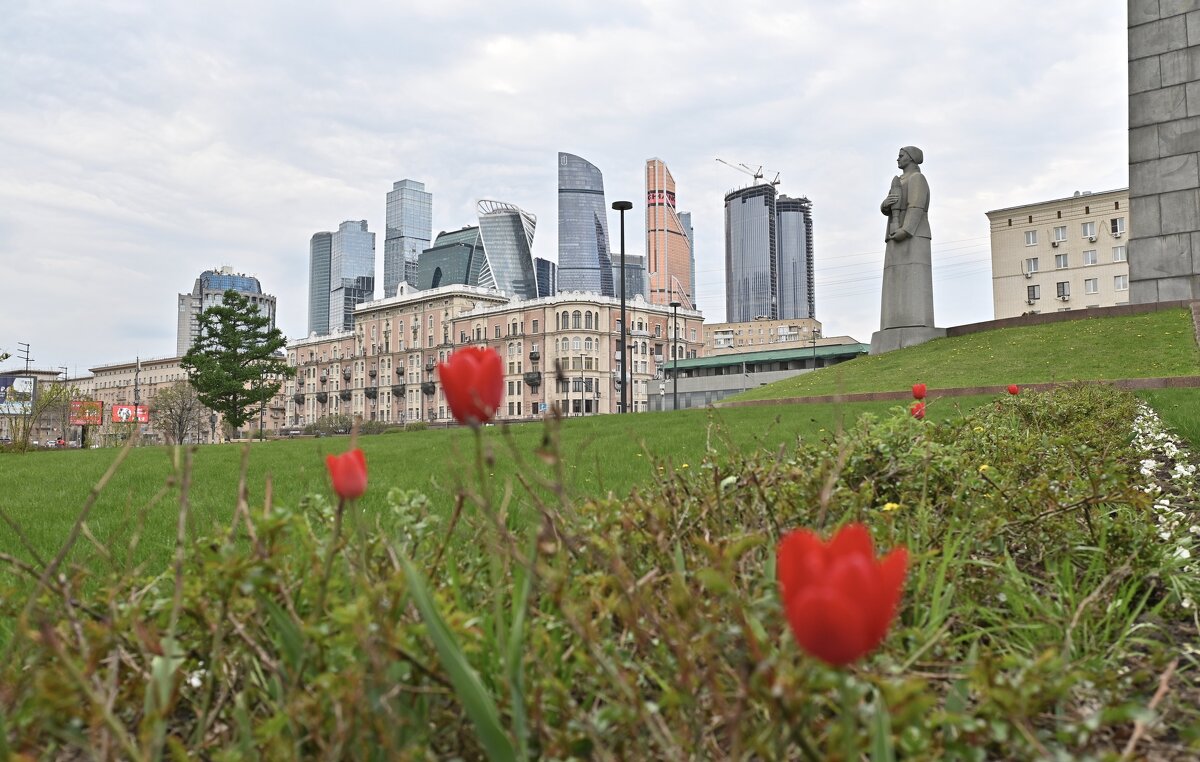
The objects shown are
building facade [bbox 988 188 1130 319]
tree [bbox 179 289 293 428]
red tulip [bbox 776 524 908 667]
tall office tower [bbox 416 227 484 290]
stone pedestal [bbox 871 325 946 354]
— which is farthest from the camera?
tall office tower [bbox 416 227 484 290]

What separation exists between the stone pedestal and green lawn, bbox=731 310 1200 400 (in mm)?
1173

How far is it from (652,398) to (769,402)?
5938 cm

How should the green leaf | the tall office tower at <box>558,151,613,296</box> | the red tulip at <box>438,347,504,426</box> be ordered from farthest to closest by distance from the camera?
the tall office tower at <box>558,151,613,296</box> → the red tulip at <box>438,347,504,426</box> → the green leaf

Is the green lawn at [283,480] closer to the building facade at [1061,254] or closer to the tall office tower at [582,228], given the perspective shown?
the building facade at [1061,254]

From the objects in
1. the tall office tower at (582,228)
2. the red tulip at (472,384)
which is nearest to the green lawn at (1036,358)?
the red tulip at (472,384)

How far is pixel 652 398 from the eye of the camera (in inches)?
3145

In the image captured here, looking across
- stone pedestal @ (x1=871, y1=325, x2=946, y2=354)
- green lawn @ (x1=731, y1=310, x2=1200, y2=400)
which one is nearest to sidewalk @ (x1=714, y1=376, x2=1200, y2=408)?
green lawn @ (x1=731, y1=310, x2=1200, y2=400)

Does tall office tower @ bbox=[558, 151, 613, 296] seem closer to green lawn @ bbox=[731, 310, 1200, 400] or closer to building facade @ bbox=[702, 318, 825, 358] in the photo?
building facade @ bbox=[702, 318, 825, 358]

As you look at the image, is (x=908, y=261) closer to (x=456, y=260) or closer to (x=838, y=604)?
(x=838, y=604)

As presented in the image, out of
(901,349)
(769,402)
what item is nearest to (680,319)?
(901,349)

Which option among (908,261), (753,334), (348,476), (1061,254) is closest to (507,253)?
(753,334)

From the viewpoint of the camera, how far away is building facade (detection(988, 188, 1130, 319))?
2699 inches

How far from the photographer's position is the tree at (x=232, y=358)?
1786 inches

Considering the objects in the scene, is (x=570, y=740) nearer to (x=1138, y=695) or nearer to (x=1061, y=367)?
(x=1138, y=695)
